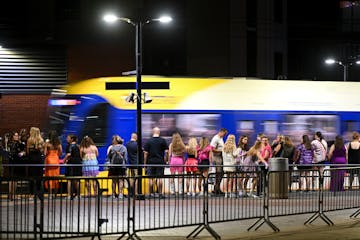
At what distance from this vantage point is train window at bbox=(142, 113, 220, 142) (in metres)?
20.6

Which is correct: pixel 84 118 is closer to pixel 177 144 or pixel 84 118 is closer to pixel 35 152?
pixel 35 152

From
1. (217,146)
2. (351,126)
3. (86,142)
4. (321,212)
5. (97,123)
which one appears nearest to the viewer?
(321,212)

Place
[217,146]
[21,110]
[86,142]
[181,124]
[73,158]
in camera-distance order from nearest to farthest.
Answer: [86,142]
[73,158]
[217,146]
[181,124]
[21,110]

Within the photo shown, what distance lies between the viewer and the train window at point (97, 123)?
20094 mm

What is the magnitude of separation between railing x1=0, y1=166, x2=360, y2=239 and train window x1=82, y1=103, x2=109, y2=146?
684 centimetres

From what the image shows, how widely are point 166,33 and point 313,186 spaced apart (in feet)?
78.9

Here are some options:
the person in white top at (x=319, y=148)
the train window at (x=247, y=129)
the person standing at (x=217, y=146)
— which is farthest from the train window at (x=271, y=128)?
the person standing at (x=217, y=146)

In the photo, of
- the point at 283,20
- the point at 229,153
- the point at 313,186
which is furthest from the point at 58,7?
the point at 313,186

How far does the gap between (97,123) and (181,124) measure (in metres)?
2.53

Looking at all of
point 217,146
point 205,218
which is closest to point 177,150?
point 217,146

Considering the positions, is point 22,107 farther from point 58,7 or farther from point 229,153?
point 229,153

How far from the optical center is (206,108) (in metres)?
20.8

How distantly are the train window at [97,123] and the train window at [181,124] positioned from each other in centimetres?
124

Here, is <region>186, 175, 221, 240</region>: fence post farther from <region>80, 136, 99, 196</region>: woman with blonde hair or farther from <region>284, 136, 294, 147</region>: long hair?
<region>284, 136, 294, 147</region>: long hair
